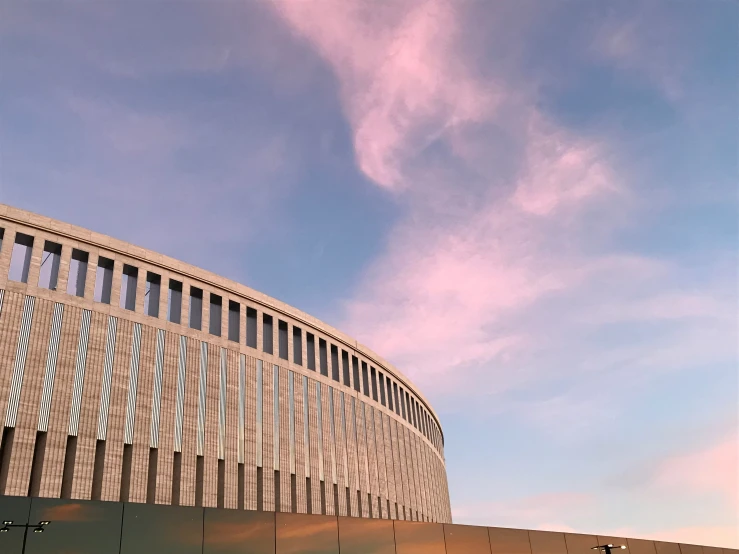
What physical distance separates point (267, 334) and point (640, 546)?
38651 millimetres

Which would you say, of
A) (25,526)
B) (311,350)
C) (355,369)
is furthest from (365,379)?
(25,526)

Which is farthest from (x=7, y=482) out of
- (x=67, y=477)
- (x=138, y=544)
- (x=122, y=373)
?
(x=138, y=544)

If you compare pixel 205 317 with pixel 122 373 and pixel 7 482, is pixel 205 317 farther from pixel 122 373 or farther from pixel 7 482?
pixel 7 482

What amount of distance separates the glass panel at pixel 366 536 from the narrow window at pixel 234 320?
36345 millimetres

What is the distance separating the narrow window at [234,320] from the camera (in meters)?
60.3

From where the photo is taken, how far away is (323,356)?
70.9 meters

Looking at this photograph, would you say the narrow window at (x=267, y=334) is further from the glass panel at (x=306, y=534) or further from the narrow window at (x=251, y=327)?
the glass panel at (x=306, y=534)

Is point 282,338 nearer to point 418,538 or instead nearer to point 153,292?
point 153,292

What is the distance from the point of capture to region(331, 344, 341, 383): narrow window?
236 feet

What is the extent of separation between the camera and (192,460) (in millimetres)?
51156

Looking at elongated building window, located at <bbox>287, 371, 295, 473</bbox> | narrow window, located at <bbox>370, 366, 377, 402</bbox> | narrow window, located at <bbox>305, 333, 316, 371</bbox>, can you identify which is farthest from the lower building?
narrow window, located at <bbox>370, 366, 377, 402</bbox>

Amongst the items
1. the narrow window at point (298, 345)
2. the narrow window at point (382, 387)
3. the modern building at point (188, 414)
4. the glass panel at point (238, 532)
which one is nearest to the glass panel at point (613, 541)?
the modern building at point (188, 414)

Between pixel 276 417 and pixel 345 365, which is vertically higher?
pixel 345 365

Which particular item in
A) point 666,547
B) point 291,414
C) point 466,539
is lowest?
point 666,547
